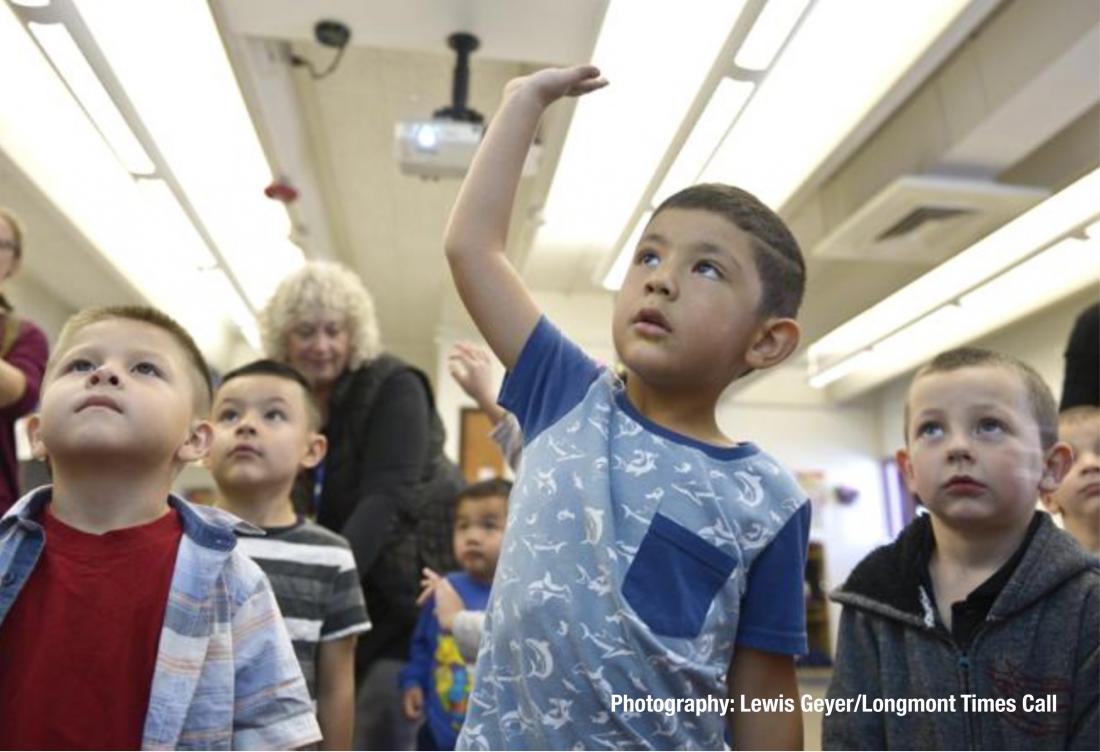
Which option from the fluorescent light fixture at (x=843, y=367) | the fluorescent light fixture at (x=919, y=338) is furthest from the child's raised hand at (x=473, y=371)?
the fluorescent light fixture at (x=843, y=367)

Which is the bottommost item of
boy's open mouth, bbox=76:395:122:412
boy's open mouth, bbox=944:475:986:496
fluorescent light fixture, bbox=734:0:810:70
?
boy's open mouth, bbox=76:395:122:412

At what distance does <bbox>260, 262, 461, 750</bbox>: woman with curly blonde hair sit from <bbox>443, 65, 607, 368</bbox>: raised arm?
33.7 inches

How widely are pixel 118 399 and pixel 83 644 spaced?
26 centimetres

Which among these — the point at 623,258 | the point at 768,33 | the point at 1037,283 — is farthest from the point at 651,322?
the point at 1037,283

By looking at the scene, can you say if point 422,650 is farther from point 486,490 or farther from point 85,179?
point 85,179

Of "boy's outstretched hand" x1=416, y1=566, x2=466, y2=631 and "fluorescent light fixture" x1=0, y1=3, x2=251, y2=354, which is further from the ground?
"fluorescent light fixture" x1=0, y1=3, x2=251, y2=354

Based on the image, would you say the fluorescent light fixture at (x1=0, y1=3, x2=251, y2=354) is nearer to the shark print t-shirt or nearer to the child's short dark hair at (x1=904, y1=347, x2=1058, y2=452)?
the shark print t-shirt

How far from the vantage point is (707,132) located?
2881 mm

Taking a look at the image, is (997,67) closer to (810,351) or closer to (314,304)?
(314,304)

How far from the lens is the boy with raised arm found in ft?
2.83

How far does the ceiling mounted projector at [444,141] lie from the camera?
2.91m

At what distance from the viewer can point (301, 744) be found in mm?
941

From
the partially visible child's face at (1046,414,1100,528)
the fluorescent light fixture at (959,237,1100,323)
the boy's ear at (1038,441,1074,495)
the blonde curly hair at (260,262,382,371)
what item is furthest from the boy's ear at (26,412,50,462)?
the fluorescent light fixture at (959,237,1100,323)

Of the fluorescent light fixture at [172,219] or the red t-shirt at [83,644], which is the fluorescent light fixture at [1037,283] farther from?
the red t-shirt at [83,644]
